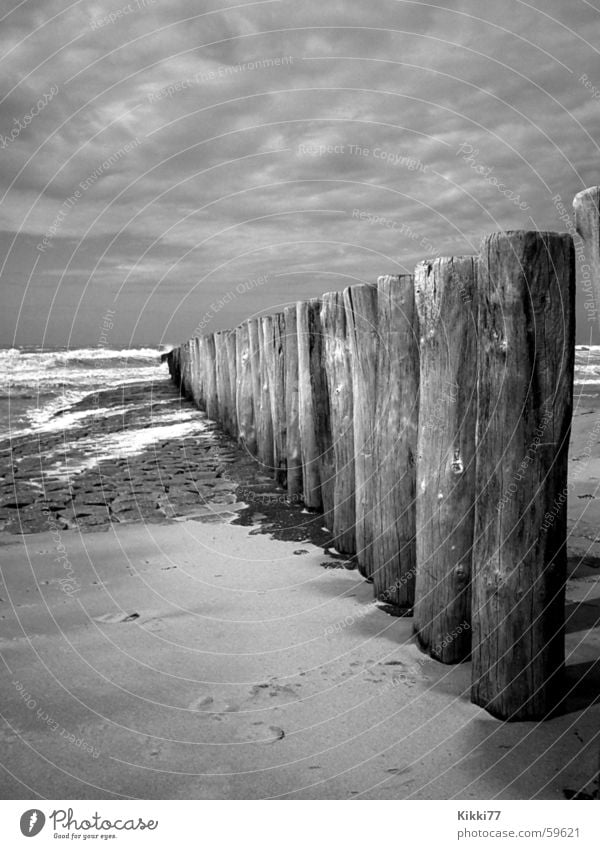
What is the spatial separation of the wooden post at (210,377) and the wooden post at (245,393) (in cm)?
278

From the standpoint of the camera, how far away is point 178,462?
299 inches

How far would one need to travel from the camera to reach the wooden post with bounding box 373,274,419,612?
3119 mm

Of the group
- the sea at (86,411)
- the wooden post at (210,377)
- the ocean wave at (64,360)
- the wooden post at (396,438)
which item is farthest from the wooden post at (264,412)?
the ocean wave at (64,360)

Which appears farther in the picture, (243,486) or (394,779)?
(243,486)

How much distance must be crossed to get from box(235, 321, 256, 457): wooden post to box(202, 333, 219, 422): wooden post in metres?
2.78

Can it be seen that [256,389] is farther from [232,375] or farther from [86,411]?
[86,411]

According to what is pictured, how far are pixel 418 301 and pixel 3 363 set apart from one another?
30813 millimetres

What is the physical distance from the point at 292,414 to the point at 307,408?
2.25ft

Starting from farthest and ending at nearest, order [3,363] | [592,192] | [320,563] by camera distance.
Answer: [3,363] < [320,563] < [592,192]

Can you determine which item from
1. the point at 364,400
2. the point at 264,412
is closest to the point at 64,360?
the point at 264,412

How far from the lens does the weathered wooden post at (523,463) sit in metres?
2.19

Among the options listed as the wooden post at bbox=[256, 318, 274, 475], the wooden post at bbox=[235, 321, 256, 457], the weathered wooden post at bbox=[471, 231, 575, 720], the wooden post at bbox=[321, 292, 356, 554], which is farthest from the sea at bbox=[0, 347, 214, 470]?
the weathered wooden post at bbox=[471, 231, 575, 720]

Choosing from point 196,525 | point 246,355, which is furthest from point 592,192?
point 246,355

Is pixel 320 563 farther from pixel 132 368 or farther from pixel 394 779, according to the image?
pixel 132 368
